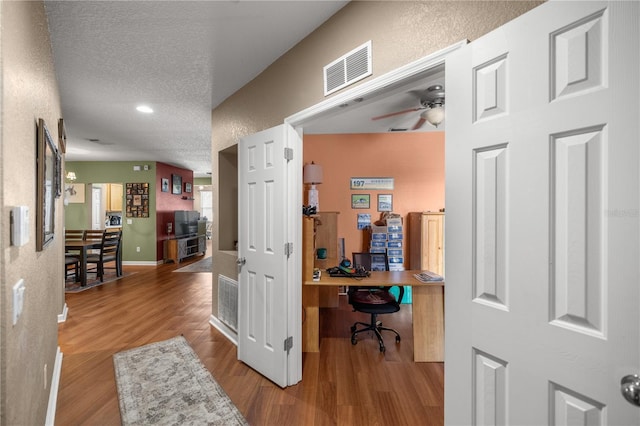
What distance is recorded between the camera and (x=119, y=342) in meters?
2.97

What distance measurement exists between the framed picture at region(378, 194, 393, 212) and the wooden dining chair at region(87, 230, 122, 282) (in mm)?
5110

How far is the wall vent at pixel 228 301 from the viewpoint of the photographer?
2.99 metres

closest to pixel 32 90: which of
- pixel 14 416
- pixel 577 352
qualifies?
pixel 14 416

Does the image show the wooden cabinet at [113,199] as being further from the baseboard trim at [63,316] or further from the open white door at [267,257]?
the open white door at [267,257]

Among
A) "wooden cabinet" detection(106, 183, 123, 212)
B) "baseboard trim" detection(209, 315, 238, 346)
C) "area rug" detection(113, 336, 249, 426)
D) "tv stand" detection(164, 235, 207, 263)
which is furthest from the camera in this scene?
"wooden cabinet" detection(106, 183, 123, 212)

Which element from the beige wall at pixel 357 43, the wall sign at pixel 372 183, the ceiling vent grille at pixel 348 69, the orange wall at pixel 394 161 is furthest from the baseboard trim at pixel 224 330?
the wall sign at pixel 372 183

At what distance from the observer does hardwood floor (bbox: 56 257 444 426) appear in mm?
1930

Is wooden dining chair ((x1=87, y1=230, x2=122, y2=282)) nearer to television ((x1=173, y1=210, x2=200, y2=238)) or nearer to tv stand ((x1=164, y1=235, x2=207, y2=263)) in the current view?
tv stand ((x1=164, y1=235, x2=207, y2=263))

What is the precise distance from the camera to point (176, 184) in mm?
8156

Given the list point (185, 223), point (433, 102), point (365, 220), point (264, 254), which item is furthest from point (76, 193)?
point (433, 102)

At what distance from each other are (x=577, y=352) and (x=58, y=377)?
3.28 meters

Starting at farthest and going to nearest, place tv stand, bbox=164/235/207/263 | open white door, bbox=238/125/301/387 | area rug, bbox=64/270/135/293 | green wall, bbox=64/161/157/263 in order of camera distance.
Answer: tv stand, bbox=164/235/207/263, green wall, bbox=64/161/157/263, area rug, bbox=64/270/135/293, open white door, bbox=238/125/301/387

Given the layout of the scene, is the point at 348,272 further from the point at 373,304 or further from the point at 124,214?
the point at 124,214

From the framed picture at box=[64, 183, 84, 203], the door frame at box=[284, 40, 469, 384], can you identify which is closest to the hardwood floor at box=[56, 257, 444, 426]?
the door frame at box=[284, 40, 469, 384]
